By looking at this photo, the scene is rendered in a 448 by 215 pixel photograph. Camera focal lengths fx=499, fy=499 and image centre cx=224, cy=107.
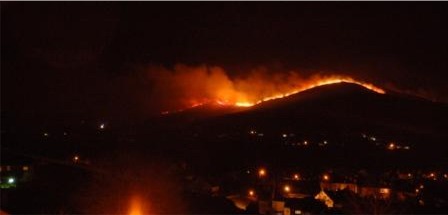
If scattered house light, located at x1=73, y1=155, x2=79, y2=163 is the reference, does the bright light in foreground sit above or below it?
below

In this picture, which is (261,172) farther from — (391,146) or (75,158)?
(391,146)

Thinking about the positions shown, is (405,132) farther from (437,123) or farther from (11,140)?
(11,140)

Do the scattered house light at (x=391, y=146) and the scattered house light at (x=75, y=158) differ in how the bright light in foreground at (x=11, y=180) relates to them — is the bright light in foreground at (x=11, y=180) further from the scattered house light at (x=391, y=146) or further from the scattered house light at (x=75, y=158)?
the scattered house light at (x=391, y=146)

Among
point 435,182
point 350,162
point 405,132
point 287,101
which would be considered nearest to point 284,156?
point 350,162

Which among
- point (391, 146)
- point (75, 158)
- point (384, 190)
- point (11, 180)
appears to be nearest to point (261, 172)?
point (384, 190)

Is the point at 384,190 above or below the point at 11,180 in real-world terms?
above

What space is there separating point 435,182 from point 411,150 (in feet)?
39.7

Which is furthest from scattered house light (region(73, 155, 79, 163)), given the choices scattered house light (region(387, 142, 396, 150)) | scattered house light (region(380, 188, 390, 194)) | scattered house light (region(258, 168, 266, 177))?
scattered house light (region(387, 142, 396, 150))

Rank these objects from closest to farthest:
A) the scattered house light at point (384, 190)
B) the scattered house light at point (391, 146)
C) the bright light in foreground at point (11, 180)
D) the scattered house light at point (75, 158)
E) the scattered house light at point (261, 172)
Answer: the bright light in foreground at point (11, 180), the scattered house light at point (384, 190), the scattered house light at point (75, 158), the scattered house light at point (261, 172), the scattered house light at point (391, 146)

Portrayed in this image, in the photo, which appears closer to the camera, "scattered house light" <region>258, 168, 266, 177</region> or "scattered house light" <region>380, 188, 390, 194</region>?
"scattered house light" <region>380, 188, 390, 194</region>

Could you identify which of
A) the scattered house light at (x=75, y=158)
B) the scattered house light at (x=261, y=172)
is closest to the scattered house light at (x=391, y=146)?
the scattered house light at (x=261, y=172)

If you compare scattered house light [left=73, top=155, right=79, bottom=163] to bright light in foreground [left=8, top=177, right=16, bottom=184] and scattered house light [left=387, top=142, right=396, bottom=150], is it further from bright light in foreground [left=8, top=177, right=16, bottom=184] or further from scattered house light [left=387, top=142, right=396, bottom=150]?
scattered house light [left=387, top=142, right=396, bottom=150]

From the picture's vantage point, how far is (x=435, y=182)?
800 inches

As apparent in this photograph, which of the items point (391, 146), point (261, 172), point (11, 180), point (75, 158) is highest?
point (391, 146)
